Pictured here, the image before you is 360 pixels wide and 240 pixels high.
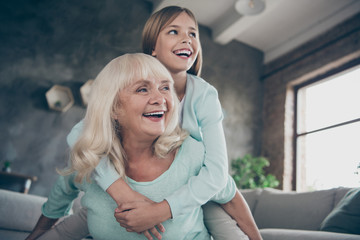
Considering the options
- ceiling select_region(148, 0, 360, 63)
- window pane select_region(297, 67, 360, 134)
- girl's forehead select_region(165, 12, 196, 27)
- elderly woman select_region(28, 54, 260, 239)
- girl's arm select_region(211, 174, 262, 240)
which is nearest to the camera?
elderly woman select_region(28, 54, 260, 239)

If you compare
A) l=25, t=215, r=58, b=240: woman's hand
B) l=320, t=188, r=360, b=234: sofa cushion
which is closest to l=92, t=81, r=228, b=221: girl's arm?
l=25, t=215, r=58, b=240: woman's hand

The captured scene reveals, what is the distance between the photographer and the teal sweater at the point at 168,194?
1032 millimetres

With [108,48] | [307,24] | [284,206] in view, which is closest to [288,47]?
[307,24]

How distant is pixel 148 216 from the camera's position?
3.07 ft

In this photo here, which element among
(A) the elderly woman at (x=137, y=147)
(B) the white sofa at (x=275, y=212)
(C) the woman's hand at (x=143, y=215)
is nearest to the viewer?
(C) the woman's hand at (x=143, y=215)

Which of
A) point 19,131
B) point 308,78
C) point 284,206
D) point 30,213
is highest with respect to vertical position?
point 308,78

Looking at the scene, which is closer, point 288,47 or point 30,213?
point 30,213

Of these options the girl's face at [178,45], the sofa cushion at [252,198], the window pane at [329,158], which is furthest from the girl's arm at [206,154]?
the window pane at [329,158]

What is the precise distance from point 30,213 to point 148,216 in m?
1.50

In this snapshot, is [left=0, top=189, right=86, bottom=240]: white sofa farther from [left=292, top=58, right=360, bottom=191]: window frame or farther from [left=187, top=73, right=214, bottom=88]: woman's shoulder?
[left=292, top=58, right=360, bottom=191]: window frame

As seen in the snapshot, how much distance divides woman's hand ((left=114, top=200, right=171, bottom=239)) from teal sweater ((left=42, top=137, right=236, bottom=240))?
0.20 feet

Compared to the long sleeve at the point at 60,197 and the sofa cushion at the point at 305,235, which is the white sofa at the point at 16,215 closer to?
the long sleeve at the point at 60,197

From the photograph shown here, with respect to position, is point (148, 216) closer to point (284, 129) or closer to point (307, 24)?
point (284, 129)

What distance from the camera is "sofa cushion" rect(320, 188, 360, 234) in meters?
1.78
